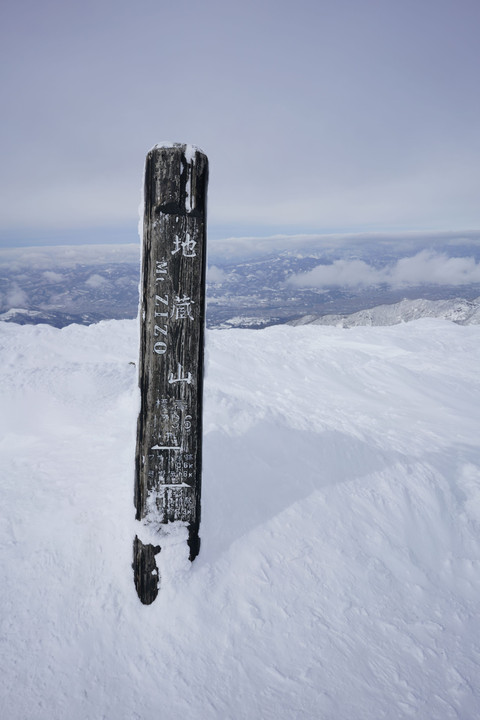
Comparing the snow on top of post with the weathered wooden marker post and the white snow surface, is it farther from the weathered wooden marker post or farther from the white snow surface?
the white snow surface

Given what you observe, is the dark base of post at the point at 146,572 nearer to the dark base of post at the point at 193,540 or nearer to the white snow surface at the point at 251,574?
the white snow surface at the point at 251,574

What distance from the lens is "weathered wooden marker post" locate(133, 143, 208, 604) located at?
2893 mm

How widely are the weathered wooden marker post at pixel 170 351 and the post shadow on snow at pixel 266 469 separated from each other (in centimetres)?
54

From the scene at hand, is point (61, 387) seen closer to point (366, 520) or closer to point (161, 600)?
point (161, 600)

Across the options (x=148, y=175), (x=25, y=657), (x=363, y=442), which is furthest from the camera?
(x=363, y=442)

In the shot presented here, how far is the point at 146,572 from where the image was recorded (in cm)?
304

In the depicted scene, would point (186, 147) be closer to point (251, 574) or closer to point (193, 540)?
point (193, 540)

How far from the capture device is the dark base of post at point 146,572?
3.02 m

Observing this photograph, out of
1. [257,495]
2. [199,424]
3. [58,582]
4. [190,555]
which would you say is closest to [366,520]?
[257,495]

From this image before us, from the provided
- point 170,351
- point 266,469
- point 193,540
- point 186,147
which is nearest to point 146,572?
point 193,540

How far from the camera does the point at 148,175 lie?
114 inches

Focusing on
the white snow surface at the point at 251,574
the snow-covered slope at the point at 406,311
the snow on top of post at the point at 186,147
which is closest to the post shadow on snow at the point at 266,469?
the white snow surface at the point at 251,574

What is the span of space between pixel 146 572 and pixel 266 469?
189 cm

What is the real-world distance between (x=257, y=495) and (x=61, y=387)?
4.49m
